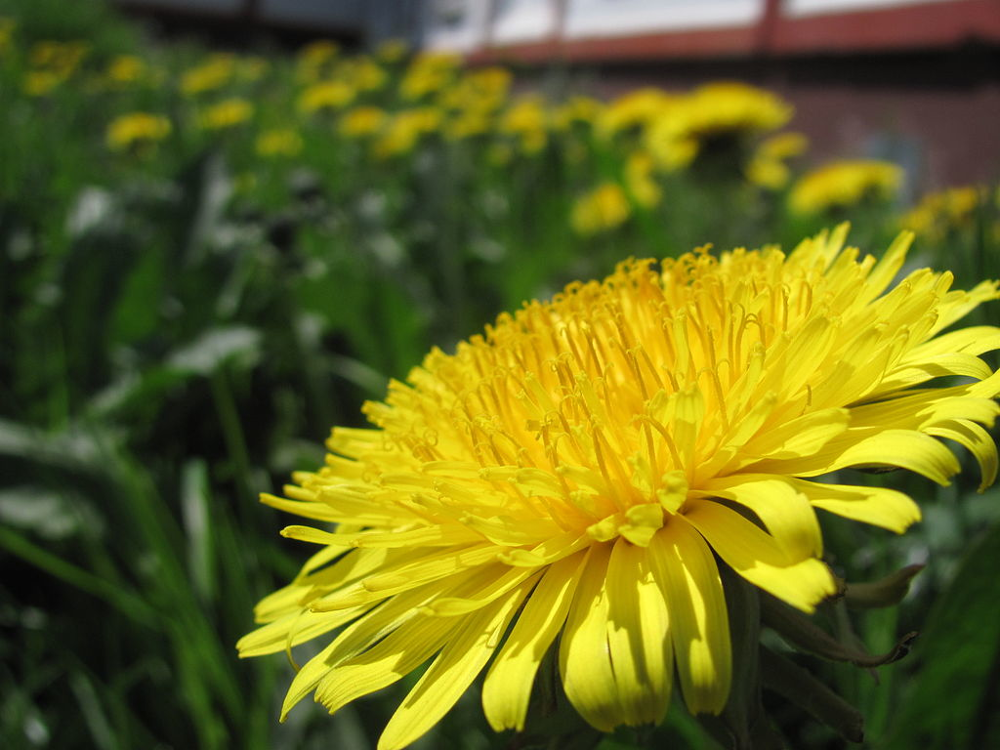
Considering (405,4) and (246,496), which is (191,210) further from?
(405,4)

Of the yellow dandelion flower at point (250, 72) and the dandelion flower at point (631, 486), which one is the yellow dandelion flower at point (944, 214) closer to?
the dandelion flower at point (631, 486)

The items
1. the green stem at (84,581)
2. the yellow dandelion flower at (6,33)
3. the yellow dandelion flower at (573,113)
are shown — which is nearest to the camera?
the green stem at (84,581)

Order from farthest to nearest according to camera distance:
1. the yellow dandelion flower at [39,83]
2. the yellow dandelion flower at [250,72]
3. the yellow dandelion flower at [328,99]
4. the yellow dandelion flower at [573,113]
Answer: the yellow dandelion flower at [250,72]
the yellow dandelion flower at [39,83]
the yellow dandelion flower at [328,99]
the yellow dandelion flower at [573,113]

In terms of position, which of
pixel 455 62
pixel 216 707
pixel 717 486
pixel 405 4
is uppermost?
pixel 405 4

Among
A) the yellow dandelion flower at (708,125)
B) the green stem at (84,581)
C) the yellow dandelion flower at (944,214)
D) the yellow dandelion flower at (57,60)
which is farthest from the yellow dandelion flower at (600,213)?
the yellow dandelion flower at (57,60)

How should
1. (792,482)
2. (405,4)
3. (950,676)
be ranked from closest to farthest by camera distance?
1. (792,482)
2. (950,676)
3. (405,4)

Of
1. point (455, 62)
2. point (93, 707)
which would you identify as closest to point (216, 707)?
point (93, 707)
